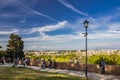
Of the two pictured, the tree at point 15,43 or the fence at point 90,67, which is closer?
the fence at point 90,67

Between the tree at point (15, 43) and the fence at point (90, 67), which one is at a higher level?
the tree at point (15, 43)

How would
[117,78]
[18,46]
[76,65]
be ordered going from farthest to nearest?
[18,46], [76,65], [117,78]

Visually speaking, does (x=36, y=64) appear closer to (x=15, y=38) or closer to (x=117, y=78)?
(x=117, y=78)

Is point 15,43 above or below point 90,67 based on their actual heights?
above

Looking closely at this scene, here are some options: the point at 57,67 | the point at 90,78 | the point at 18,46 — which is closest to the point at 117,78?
the point at 90,78

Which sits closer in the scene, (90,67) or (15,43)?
(90,67)

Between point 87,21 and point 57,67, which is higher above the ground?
point 87,21

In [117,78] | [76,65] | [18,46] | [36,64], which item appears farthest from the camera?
[18,46]

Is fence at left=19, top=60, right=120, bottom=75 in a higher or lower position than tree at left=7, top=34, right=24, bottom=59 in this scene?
lower

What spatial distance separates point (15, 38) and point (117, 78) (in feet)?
208

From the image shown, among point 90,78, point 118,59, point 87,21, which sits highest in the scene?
point 87,21

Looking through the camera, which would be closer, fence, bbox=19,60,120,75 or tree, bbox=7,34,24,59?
fence, bbox=19,60,120,75

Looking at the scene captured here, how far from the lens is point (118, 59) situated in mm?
39375

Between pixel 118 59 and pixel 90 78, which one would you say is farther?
pixel 118 59
